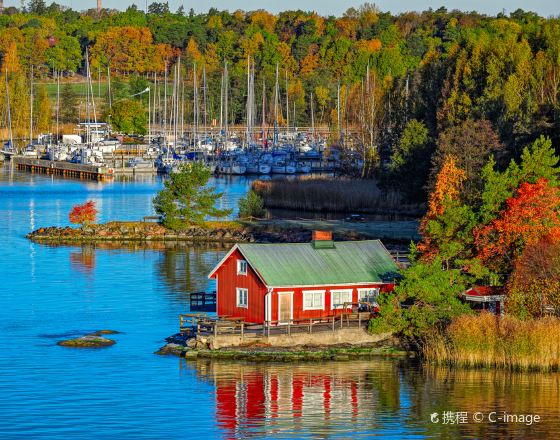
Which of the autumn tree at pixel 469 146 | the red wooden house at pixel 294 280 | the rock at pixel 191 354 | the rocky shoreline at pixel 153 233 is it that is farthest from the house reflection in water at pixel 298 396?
the rocky shoreline at pixel 153 233

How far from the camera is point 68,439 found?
41969 mm

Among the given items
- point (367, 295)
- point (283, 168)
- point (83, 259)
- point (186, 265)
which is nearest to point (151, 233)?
point (83, 259)

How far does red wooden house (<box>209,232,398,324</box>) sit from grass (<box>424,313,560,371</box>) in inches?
215

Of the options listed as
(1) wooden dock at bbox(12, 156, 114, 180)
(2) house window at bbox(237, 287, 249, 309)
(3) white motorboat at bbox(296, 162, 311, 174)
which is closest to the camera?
(2) house window at bbox(237, 287, 249, 309)

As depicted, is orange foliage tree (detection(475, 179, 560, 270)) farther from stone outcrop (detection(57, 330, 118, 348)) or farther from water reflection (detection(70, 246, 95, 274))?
water reflection (detection(70, 246, 95, 274))

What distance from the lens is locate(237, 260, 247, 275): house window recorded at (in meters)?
54.8

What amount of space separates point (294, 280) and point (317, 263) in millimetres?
1967

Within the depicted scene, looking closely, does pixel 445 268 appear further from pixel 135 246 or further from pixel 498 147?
pixel 135 246

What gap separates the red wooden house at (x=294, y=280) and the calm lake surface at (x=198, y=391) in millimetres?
3579

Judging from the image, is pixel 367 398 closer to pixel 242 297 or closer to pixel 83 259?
pixel 242 297

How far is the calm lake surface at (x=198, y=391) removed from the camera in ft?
143

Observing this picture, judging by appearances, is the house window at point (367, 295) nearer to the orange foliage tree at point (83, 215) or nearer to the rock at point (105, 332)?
the rock at point (105, 332)

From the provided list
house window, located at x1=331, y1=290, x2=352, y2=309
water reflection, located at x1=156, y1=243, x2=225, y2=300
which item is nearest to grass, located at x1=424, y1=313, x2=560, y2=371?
house window, located at x1=331, y1=290, x2=352, y2=309

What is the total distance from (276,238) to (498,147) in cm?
1676
